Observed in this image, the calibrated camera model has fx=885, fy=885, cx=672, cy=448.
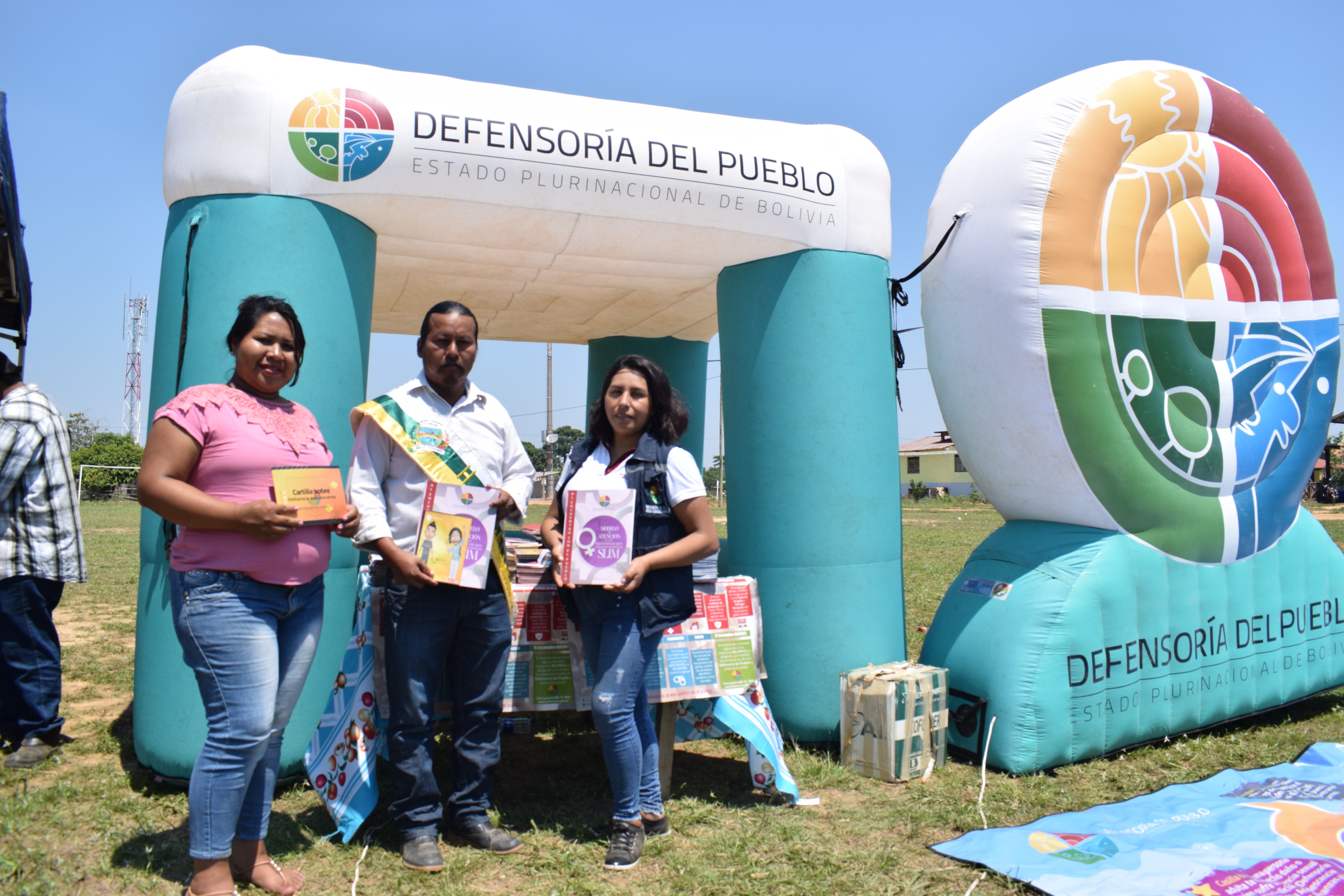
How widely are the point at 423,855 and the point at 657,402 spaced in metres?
1.66

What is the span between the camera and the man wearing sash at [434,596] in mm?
2799

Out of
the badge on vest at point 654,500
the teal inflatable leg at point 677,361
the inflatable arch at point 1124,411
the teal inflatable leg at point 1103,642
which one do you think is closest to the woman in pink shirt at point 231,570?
the badge on vest at point 654,500

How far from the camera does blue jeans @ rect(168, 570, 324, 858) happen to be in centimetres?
229

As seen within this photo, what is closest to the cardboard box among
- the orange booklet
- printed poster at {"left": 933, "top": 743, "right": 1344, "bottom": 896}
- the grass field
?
the grass field

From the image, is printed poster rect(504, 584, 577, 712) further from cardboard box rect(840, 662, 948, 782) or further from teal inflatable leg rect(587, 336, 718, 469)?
teal inflatable leg rect(587, 336, 718, 469)

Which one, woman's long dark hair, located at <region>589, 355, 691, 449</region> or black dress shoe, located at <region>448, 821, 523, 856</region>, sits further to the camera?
woman's long dark hair, located at <region>589, 355, 691, 449</region>

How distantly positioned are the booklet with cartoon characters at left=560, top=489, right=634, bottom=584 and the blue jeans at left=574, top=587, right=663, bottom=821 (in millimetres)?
100

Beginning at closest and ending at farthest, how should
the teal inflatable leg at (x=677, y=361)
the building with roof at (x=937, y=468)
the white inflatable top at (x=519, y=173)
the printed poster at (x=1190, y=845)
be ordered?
1. the printed poster at (x=1190, y=845)
2. the white inflatable top at (x=519, y=173)
3. the teal inflatable leg at (x=677, y=361)
4. the building with roof at (x=937, y=468)

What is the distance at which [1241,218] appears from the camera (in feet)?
15.1

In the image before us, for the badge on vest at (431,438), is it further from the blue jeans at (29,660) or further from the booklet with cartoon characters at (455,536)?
the blue jeans at (29,660)

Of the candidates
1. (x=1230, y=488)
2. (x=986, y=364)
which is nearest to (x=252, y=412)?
(x=986, y=364)

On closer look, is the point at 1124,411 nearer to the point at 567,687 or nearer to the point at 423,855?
the point at 567,687

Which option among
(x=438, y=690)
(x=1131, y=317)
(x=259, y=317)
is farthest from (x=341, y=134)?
(x=1131, y=317)

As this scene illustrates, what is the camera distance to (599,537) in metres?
2.91
